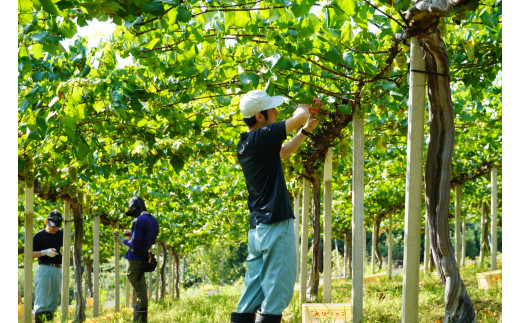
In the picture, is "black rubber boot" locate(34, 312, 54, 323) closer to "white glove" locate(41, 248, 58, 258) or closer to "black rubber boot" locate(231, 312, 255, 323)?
"white glove" locate(41, 248, 58, 258)

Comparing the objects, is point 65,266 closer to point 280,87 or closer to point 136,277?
point 136,277

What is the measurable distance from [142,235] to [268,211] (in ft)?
14.2

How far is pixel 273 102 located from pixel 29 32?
148 cm

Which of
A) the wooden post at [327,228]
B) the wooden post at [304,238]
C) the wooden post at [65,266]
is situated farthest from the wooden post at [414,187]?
the wooden post at [65,266]

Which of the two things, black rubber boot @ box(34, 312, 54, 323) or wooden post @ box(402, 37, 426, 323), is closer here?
wooden post @ box(402, 37, 426, 323)

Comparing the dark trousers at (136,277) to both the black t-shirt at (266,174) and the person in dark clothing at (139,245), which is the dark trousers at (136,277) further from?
the black t-shirt at (266,174)

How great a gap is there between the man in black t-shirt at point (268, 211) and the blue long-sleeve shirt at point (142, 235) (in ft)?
13.2

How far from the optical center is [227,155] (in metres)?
7.92

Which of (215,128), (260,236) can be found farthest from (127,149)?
(260,236)

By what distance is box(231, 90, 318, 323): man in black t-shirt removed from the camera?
303 cm

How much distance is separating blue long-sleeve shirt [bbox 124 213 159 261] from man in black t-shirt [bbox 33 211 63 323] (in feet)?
4.03

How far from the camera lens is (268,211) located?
313cm

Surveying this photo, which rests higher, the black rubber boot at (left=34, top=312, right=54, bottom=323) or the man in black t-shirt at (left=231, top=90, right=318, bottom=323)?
the man in black t-shirt at (left=231, top=90, right=318, bottom=323)

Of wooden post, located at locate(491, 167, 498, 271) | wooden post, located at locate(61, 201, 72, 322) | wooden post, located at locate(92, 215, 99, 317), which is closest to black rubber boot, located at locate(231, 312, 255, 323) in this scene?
wooden post, located at locate(61, 201, 72, 322)
